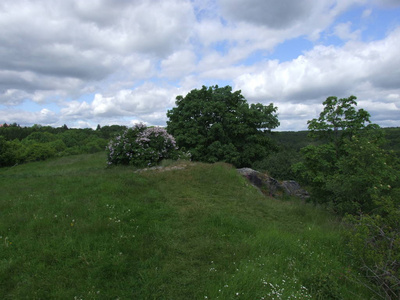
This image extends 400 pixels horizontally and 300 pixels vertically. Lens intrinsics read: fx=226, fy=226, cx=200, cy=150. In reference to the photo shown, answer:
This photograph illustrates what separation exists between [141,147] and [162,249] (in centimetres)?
900

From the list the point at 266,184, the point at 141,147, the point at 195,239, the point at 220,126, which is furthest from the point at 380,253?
the point at 220,126

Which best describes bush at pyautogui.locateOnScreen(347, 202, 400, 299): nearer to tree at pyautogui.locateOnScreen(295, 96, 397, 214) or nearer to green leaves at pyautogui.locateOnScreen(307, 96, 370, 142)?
tree at pyautogui.locateOnScreen(295, 96, 397, 214)

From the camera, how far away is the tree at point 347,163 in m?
8.18

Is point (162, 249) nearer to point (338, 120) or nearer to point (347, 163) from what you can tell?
point (347, 163)

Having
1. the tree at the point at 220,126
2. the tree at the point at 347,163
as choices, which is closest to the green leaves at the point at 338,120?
the tree at the point at 347,163

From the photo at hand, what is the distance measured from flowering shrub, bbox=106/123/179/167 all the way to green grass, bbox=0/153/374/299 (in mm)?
5231

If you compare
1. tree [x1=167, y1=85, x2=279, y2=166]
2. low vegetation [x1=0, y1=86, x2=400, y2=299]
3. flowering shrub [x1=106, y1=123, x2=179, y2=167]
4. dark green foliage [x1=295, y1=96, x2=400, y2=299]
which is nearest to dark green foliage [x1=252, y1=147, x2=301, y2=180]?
dark green foliage [x1=295, y1=96, x2=400, y2=299]

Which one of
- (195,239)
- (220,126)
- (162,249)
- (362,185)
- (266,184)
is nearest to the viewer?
(162,249)

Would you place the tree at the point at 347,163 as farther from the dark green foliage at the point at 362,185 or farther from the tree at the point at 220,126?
the tree at the point at 220,126

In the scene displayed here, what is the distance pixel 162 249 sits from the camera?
406cm

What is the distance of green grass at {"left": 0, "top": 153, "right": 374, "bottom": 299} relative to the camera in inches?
125

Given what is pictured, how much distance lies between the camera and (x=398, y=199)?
8609mm

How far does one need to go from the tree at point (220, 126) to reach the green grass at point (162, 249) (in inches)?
524

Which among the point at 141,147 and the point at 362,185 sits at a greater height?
the point at 141,147
